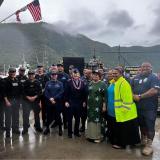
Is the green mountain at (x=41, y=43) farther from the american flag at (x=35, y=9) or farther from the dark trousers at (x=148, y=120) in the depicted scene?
the dark trousers at (x=148, y=120)

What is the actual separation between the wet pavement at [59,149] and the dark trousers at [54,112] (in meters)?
0.41

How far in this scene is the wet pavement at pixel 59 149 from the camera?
22.5ft

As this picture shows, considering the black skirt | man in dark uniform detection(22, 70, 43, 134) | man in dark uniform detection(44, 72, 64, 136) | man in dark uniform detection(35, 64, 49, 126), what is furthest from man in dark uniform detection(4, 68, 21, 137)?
the black skirt

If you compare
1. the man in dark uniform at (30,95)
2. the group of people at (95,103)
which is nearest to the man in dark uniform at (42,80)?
the group of people at (95,103)

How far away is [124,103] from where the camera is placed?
7.21 meters

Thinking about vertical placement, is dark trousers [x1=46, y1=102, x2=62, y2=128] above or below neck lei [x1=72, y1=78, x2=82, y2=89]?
below

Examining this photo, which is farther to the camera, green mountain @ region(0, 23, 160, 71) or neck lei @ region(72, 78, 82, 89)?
green mountain @ region(0, 23, 160, 71)

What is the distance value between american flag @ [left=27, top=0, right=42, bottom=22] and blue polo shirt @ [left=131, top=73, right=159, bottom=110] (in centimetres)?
1001

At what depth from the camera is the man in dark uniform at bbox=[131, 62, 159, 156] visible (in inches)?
283

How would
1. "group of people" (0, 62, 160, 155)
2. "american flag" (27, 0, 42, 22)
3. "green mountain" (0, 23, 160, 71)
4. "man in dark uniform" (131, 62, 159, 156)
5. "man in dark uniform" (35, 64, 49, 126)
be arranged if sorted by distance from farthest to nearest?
"green mountain" (0, 23, 160, 71) < "american flag" (27, 0, 42, 22) < "man in dark uniform" (35, 64, 49, 126) < "group of people" (0, 62, 160, 155) < "man in dark uniform" (131, 62, 159, 156)

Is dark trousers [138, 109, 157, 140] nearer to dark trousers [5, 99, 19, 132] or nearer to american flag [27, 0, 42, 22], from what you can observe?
dark trousers [5, 99, 19, 132]

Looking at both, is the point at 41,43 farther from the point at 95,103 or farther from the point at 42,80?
the point at 95,103

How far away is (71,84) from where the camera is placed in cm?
839

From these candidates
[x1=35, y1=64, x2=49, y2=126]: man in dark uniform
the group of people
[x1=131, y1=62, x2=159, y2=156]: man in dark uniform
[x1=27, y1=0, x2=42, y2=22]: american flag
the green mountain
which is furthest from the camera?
the green mountain
